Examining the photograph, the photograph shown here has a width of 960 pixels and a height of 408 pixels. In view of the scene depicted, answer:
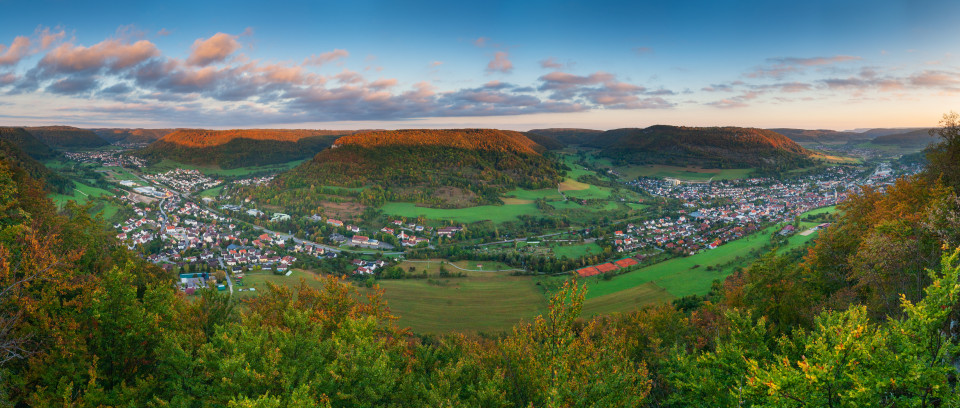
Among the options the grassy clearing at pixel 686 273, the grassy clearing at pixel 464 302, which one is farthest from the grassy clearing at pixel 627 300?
the grassy clearing at pixel 464 302

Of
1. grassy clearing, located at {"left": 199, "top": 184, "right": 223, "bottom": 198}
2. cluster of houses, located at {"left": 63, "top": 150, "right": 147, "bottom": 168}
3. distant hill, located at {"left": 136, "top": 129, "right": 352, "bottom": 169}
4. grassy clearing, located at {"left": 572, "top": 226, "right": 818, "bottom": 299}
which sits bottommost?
grassy clearing, located at {"left": 572, "top": 226, "right": 818, "bottom": 299}

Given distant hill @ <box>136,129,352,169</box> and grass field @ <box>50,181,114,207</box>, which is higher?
distant hill @ <box>136,129,352,169</box>

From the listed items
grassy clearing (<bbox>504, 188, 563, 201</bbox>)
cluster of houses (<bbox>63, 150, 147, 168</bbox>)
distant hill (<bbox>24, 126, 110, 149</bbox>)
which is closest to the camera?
grassy clearing (<bbox>504, 188, 563, 201</bbox>)

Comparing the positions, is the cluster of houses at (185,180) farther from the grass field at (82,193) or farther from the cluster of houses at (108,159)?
the grass field at (82,193)

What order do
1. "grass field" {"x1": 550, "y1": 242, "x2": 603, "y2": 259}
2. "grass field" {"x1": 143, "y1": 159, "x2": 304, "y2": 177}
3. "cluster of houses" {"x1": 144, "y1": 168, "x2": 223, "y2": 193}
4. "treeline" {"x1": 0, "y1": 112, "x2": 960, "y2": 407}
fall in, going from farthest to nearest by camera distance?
"grass field" {"x1": 143, "y1": 159, "x2": 304, "y2": 177}
"cluster of houses" {"x1": 144, "y1": 168, "x2": 223, "y2": 193}
"grass field" {"x1": 550, "y1": 242, "x2": 603, "y2": 259}
"treeline" {"x1": 0, "y1": 112, "x2": 960, "y2": 407}

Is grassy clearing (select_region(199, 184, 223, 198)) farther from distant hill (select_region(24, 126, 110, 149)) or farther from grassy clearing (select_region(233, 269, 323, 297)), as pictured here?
distant hill (select_region(24, 126, 110, 149))

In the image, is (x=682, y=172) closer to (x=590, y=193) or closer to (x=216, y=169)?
(x=590, y=193)

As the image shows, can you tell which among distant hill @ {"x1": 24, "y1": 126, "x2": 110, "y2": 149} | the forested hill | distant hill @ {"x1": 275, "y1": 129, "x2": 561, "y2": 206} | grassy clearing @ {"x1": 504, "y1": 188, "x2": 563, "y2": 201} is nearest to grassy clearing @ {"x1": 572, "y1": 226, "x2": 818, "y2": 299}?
grassy clearing @ {"x1": 504, "y1": 188, "x2": 563, "y2": 201}
